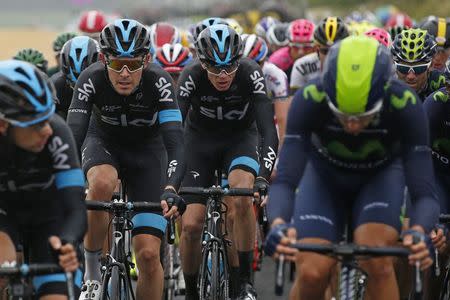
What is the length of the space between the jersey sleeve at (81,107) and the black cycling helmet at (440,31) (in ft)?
17.7

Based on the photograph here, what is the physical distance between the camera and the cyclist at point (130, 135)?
8.59 meters

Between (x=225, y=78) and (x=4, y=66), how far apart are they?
348 cm

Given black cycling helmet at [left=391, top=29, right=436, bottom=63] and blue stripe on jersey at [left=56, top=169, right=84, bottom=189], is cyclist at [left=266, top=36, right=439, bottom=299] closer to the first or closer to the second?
blue stripe on jersey at [left=56, top=169, right=84, bottom=189]

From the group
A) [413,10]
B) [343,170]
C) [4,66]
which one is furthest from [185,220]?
[413,10]

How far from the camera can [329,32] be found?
44.0 ft

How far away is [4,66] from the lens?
632 cm

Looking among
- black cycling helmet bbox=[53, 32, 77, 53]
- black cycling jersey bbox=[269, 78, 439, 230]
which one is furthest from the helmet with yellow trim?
black cycling helmet bbox=[53, 32, 77, 53]

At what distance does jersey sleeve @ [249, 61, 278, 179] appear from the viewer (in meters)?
9.13

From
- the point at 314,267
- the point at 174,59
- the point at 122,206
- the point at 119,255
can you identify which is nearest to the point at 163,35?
the point at 174,59

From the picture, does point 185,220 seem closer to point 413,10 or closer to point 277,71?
point 277,71

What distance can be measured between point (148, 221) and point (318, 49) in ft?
16.8

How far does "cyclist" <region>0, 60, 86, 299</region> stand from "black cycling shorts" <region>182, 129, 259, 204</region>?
320 cm

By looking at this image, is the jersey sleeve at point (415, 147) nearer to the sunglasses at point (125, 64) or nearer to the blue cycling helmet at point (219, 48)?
the sunglasses at point (125, 64)

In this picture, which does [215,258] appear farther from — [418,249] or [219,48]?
[418,249]
